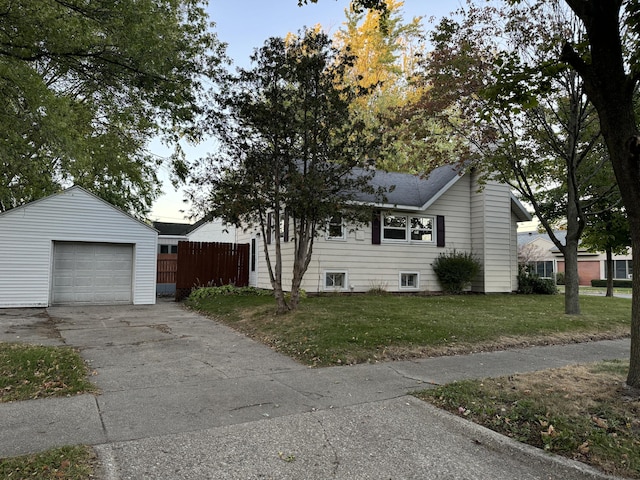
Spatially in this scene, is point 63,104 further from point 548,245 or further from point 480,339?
point 548,245

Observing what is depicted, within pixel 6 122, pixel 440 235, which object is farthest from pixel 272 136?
pixel 440 235

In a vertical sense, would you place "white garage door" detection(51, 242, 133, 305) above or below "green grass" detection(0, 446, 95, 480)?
above

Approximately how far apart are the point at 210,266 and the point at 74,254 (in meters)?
4.62

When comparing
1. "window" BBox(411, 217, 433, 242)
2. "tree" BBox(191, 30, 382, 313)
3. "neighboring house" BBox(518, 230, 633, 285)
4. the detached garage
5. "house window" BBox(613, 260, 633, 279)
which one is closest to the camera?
"tree" BBox(191, 30, 382, 313)

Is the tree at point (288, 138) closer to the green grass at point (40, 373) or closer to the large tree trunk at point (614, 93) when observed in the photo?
the green grass at point (40, 373)

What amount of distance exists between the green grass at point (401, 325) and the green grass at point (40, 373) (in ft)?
10.3

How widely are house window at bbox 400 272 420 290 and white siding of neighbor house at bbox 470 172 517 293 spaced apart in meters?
2.60

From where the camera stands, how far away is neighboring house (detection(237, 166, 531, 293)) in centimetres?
1501

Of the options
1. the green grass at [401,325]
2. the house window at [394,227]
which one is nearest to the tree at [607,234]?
the green grass at [401,325]

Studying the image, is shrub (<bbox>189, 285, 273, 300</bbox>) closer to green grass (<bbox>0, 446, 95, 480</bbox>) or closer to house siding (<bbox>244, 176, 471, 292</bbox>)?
house siding (<bbox>244, 176, 471, 292</bbox>)

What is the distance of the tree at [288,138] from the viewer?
31.0 feet

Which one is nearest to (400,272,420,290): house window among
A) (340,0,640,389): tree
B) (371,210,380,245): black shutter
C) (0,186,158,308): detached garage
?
(371,210,380,245): black shutter

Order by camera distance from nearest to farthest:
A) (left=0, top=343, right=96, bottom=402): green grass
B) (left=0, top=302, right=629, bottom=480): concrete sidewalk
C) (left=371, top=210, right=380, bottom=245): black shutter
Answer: (left=0, top=302, right=629, bottom=480): concrete sidewalk → (left=0, top=343, right=96, bottom=402): green grass → (left=371, top=210, right=380, bottom=245): black shutter

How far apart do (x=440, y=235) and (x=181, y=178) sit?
10.4 metres
